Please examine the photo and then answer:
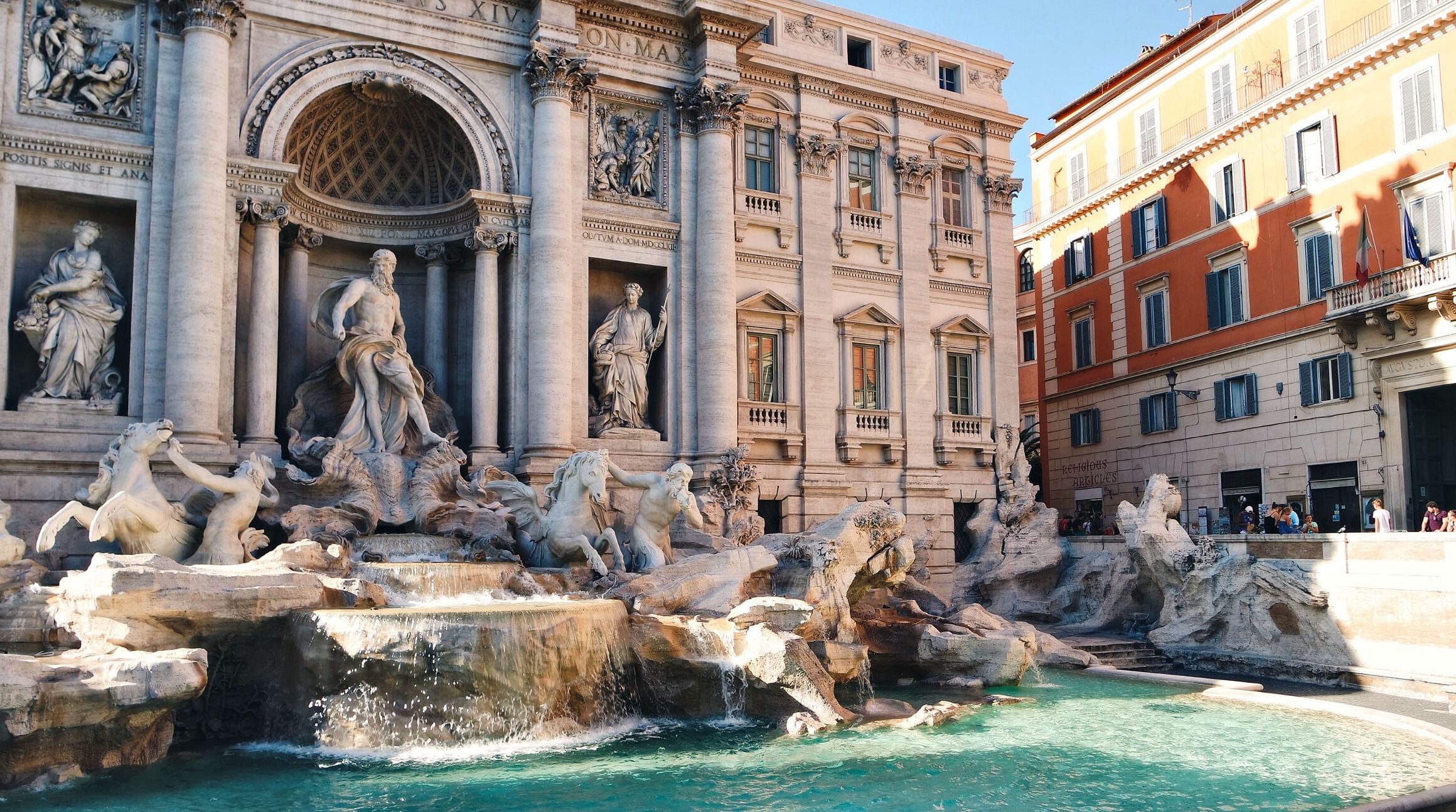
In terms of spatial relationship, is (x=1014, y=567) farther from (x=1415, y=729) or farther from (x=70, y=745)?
(x=70, y=745)

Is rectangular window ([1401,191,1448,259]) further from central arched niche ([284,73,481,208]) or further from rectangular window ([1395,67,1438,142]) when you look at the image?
central arched niche ([284,73,481,208])

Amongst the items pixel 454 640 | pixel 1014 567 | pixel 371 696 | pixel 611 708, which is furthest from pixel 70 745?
pixel 1014 567

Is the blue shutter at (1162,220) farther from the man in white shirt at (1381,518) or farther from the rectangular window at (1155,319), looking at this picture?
the man in white shirt at (1381,518)

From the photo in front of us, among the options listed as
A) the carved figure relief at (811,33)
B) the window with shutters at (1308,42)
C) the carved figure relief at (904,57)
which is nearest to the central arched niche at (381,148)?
the carved figure relief at (811,33)

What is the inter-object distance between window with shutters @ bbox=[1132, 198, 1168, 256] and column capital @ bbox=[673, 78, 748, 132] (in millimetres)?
12798

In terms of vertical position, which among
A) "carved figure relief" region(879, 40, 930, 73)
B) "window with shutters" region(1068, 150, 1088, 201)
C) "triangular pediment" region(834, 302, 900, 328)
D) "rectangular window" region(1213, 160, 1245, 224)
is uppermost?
"carved figure relief" region(879, 40, 930, 73)

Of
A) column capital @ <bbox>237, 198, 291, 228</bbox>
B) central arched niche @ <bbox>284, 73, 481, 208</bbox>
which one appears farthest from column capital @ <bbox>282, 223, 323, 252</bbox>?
column capital @ <bbox>237, 198, 291, 228</bbox>

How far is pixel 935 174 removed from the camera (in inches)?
1028

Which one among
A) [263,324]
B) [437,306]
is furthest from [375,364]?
[437,306]

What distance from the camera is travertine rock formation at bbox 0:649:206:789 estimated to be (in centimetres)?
1015

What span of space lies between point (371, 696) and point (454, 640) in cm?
104

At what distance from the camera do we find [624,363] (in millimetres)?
21438

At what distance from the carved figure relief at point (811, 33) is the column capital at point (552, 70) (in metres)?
5.80

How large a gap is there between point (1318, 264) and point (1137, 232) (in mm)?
6371
